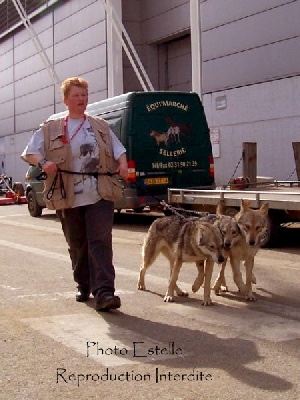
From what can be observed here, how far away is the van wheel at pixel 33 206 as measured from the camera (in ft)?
60.5

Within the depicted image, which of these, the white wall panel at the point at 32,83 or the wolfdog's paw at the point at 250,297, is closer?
the wolfdog's paw at the point at 250,297

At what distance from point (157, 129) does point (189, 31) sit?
43.3ft

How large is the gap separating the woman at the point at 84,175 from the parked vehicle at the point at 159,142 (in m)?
7.45

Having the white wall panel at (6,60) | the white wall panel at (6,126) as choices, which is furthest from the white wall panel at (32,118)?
the white wall panel at (6,60)

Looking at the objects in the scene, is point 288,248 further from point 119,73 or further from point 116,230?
point 119,73

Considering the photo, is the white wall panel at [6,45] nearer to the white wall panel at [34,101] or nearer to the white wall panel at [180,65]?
the white wall panel at [34,101]

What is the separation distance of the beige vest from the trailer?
14.0 feet

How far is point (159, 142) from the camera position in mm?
13992

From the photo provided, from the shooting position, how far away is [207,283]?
6.39 meters

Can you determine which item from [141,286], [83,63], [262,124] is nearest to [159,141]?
[141,286]

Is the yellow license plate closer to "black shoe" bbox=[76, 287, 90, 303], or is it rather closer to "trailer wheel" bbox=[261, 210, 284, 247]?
"trailer wheel" bbox=[261, 210, 284, 247]

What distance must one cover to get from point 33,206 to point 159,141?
19.5ft

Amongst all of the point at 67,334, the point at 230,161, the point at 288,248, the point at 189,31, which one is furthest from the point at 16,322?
the point at 189,31

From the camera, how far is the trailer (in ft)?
32.8
